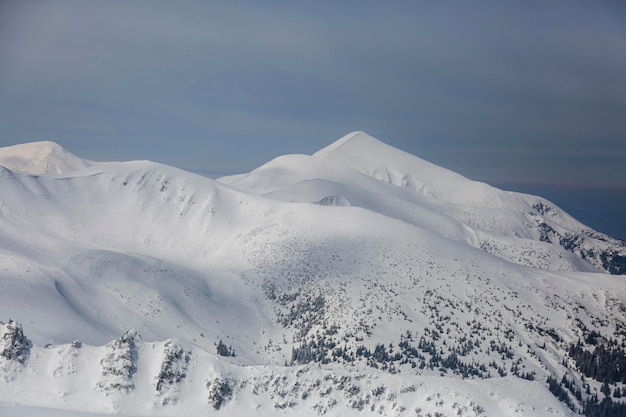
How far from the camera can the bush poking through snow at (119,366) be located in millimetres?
65938

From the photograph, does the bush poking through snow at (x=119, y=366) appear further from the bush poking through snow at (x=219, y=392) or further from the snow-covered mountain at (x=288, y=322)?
the bush poking through snow at (x=219, y=392)

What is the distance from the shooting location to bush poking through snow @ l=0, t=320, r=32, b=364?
6612 centimetres

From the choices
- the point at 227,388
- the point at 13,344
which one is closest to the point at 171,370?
the point at 227,388

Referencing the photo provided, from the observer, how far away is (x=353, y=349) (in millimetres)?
117438

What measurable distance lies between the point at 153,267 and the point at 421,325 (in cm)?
7013

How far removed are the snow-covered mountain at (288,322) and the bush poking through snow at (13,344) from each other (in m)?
0.17

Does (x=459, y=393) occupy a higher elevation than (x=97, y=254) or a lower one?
lower

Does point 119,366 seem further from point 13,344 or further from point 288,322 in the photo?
point 288,322

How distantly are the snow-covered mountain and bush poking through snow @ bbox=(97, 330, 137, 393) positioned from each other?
0.18m

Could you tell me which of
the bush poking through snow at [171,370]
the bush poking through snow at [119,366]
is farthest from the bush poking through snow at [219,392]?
the bush poking through snow at [119,366]

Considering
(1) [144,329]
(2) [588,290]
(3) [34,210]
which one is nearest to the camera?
(1) [144,329]

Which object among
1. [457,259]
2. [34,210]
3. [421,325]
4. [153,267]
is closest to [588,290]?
[457,259]

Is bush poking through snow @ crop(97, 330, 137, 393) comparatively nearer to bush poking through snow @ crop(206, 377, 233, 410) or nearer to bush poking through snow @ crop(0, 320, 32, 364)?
bush poking through snow @ crop(0, 320, 32, 364)

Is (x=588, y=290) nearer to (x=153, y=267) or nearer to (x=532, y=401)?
(x=532, y=401)
